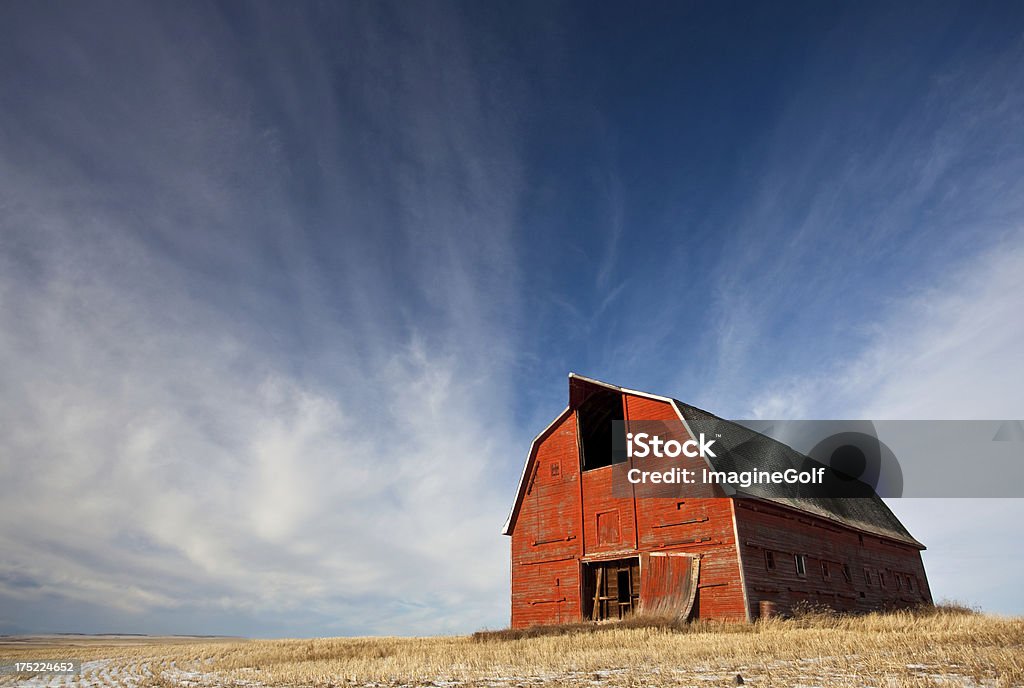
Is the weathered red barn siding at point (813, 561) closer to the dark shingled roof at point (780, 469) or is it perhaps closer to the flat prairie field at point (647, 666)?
the dark shingled roof at point (780, 469)

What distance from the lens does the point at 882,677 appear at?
23.6 feet

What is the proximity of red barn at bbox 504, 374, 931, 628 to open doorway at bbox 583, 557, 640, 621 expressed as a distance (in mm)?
38

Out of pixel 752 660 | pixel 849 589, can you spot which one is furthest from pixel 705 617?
pixel 752 660

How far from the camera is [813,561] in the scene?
23.3 metres

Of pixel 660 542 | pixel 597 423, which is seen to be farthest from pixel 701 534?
pixel 597 423

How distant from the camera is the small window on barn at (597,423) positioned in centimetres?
2520

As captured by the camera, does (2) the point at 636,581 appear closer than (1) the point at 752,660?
No

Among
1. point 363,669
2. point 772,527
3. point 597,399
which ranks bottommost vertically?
point 363,669

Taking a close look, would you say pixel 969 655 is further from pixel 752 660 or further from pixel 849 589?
pixel 849 589

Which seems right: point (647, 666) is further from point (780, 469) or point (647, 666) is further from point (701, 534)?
point (780, 469)

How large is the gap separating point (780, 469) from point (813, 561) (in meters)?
3.79

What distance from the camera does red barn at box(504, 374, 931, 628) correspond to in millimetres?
20172

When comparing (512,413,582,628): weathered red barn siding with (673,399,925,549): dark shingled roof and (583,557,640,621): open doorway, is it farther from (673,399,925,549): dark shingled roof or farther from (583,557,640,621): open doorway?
(673,399,925,549): dark shingled roof

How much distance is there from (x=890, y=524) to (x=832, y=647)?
27.0 meters
